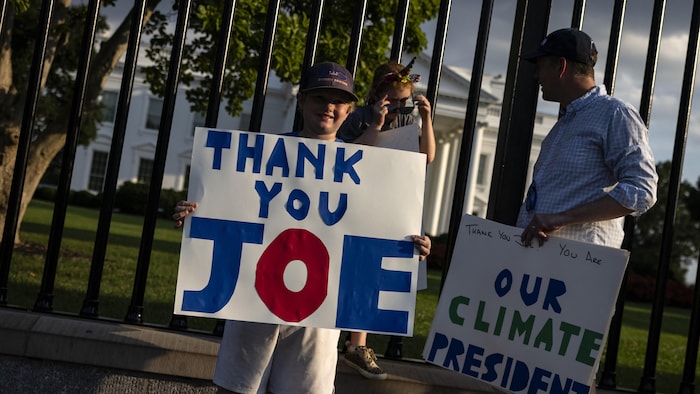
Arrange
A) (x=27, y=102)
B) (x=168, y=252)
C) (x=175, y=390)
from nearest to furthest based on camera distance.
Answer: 1. (x=175, y=390)
2. (x=27, y=102)
3. (x=168, y=252)

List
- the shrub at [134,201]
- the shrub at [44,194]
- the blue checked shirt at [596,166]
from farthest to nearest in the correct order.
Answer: the shrub at [44,194] < the shrub at [134,201] < the blue checked shirt at [596,166]

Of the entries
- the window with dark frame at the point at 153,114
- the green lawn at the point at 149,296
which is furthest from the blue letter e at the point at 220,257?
the window with dark frame at the point at 153,114

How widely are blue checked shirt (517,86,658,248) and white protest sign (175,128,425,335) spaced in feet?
1.60

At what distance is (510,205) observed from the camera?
388cm

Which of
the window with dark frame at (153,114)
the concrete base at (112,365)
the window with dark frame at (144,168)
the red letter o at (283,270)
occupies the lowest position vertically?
the concrete base at (112,365)

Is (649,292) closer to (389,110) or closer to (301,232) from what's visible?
(389,110)

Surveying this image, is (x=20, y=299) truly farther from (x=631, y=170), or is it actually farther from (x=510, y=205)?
(x=631, y=170)

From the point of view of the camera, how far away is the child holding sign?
10.2ft

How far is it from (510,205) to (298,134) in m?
1.14

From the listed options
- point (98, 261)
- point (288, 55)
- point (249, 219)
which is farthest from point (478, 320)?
point (288, 55)

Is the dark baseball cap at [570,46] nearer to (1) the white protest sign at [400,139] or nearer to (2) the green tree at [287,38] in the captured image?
(1) the white protest sign at [400,139]

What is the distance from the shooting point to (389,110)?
11.7ft

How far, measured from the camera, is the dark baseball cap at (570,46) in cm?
307

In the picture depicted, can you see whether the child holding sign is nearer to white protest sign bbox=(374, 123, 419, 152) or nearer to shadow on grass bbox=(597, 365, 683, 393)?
white protest sign bbox=(374, 123, 419, 152)
